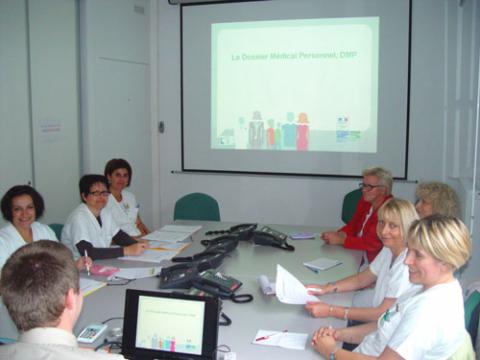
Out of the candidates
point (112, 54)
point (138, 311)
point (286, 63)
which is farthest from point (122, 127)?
point (138, 311)

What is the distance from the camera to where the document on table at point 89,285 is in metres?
2.66

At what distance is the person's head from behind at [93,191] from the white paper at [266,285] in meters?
1.32

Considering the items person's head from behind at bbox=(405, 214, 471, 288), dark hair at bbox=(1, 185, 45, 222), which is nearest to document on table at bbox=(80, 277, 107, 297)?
dark hair at bbox=(1, 185, 45, 222)

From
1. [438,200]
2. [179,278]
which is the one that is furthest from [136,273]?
[438,200]

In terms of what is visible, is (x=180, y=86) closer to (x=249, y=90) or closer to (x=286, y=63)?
(x=249, y=90)

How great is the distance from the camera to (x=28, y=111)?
4.41 metres

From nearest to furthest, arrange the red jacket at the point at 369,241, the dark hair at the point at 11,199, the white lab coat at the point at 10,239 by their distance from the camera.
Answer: the white lab coat at the point at 10,239, the dark hair at the point at 11,199, the red jacket at the point at 369,241

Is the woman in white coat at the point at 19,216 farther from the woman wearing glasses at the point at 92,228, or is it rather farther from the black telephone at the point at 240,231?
the black telephone at the point at 240,231

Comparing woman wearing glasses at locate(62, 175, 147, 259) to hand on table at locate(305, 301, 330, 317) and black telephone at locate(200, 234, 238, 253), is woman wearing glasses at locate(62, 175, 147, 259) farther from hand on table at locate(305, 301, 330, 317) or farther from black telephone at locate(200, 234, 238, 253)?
hand on table at locate(305, 301, 330, 317)

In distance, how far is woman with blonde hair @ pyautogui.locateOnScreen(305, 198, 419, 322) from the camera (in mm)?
2381

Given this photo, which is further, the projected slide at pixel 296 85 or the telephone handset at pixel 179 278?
the projected slide at pixel 296 85

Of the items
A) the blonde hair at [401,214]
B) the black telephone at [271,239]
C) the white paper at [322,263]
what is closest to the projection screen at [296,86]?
the black telephone at [271,239]

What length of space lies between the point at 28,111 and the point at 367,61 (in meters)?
3.26

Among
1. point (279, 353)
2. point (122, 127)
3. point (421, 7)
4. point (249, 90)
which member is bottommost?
point (279, 353)
